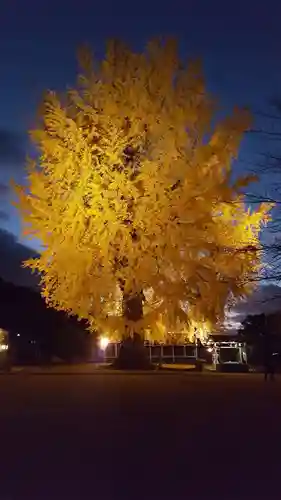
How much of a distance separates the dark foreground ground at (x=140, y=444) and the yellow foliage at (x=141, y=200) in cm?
1069

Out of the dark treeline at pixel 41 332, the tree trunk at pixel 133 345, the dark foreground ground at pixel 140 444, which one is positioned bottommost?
the dark foreground ground at pixel 140 444

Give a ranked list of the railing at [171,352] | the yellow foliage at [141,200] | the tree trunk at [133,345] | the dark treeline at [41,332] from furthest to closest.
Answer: the dark treeline at [41,332] → the railing at [171,352] → the tree trunk at [133,345] → the yellow foliage at [141,200]

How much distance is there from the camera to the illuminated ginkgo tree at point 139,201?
29188 mm

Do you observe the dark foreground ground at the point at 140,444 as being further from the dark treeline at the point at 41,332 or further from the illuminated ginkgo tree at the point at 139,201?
the dark treeline at the point at 41,332

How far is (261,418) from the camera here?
13.5 metres

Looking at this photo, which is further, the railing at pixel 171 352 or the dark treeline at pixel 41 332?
the dark treeline at pixel 41 332

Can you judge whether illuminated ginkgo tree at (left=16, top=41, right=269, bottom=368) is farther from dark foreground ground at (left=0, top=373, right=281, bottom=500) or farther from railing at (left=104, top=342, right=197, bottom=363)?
dark foreground ground at (left=0, top=373, right=281, bottom=500)

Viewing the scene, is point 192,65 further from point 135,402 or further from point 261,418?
point 261,418

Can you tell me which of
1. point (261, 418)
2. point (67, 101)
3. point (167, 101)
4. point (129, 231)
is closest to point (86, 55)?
point (67, 101)

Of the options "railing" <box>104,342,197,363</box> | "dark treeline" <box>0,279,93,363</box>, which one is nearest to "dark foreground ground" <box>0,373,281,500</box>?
"railing" <box>104,342,197,363</box>

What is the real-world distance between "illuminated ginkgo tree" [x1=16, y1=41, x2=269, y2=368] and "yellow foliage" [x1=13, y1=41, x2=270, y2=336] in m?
0.04

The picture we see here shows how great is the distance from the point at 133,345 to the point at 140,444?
2031 centimetres

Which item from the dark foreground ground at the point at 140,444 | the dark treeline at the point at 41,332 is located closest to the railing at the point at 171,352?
the dark treeline at the point at 41,332

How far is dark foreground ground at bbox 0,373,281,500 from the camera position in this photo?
8.05 m
